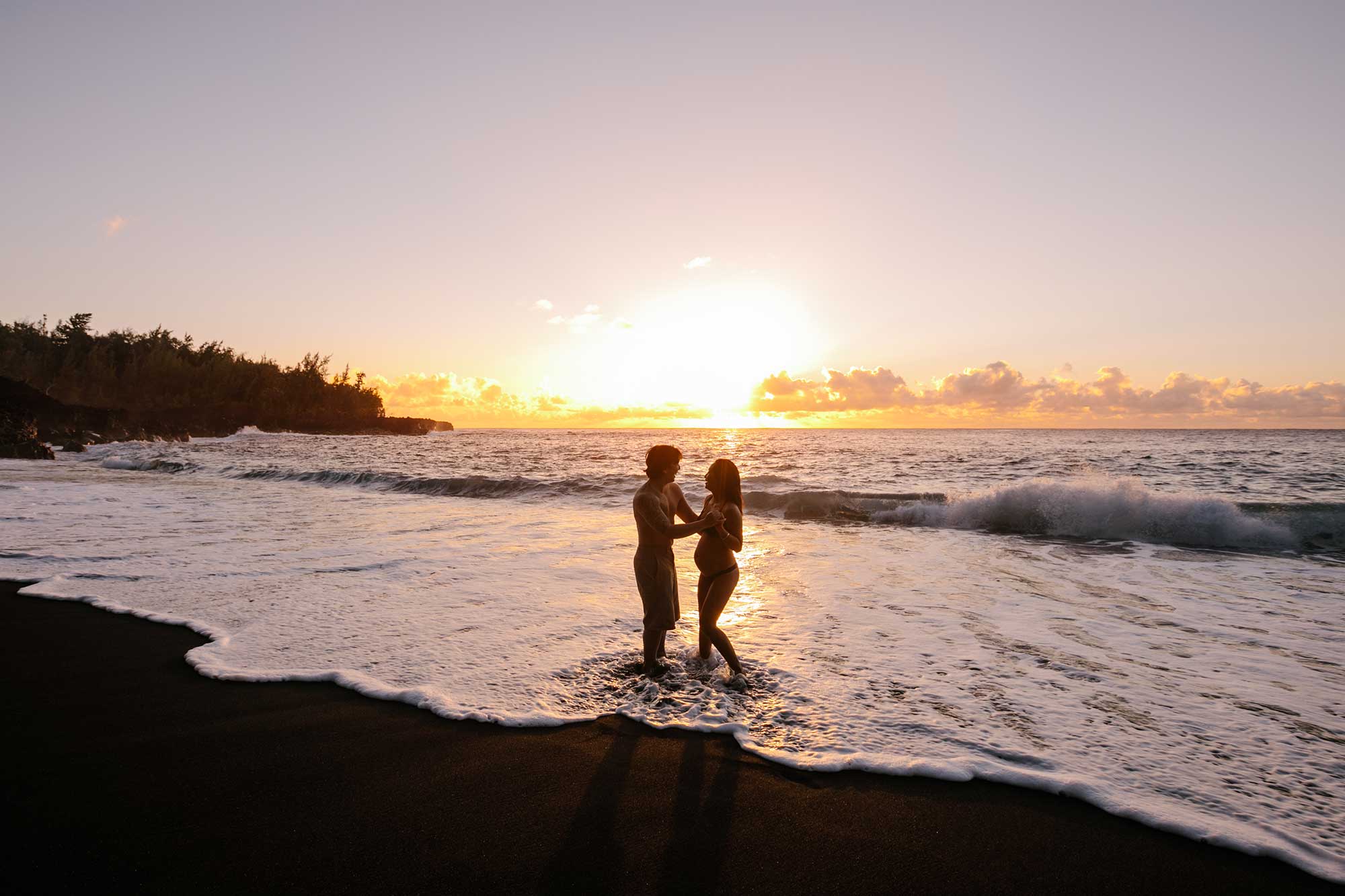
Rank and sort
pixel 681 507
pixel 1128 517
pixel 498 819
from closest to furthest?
pixel 498 819
pixel 681 507
pixel 1128 517

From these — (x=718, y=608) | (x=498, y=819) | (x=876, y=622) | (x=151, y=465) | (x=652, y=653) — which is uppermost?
(x=151, y=465)

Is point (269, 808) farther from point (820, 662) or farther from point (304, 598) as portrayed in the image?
point (304, 598)

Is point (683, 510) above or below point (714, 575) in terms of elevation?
above

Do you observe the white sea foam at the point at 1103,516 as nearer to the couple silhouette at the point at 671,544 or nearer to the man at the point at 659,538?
the couple silhouette at the point at 671,544

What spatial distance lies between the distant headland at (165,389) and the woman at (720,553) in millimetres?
62236

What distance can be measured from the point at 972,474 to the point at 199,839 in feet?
97.1

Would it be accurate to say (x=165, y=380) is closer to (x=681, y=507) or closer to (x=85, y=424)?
(x=85, y=424)

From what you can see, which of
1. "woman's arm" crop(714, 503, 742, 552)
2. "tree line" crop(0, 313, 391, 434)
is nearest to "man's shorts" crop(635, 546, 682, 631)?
"woman's arm" crop(714, 503, 742, 552)

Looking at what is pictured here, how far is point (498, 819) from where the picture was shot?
129 inches

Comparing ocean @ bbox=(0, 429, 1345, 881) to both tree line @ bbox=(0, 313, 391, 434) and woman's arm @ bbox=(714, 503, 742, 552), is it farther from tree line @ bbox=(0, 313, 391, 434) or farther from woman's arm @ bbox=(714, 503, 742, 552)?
tree line @ bbox=(0, 313, 391, 434)

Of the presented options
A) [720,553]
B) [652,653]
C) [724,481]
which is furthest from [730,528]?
[652,653]

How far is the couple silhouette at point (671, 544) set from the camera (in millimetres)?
4992

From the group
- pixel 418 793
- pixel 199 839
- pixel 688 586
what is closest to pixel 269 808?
pixel 199 839

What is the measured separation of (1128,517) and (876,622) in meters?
10.6
